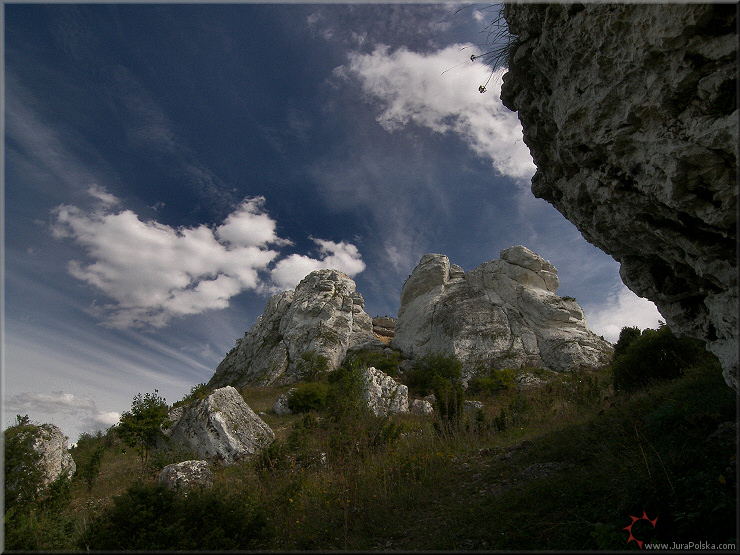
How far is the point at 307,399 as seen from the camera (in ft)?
59.8

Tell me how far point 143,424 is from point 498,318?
30.5 meters

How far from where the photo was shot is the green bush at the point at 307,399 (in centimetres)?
1797

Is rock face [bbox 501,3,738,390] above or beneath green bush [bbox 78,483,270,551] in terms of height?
above

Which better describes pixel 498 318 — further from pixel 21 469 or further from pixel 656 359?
pixel 21 469

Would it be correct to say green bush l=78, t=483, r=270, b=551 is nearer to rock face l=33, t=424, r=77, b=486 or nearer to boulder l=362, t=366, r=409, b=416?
rock face l=33, t=424, r=77, b=486

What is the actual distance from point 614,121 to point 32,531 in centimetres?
857

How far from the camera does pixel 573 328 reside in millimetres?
32344

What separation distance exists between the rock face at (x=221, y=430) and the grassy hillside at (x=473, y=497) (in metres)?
Result: 3.00

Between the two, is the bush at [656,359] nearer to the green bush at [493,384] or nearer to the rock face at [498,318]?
the green bush at [493,384]

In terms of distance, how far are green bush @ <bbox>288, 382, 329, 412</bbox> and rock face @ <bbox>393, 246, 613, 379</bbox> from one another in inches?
603

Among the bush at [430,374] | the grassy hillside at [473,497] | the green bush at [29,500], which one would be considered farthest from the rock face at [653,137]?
the bush at [430,374]

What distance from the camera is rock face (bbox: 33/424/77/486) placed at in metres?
7.64

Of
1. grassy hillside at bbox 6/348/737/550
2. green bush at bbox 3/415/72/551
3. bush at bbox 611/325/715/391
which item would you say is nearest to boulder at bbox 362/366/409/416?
bush at bbox 611/325/715/391

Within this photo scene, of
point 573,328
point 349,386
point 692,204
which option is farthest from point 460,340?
point 692,204
